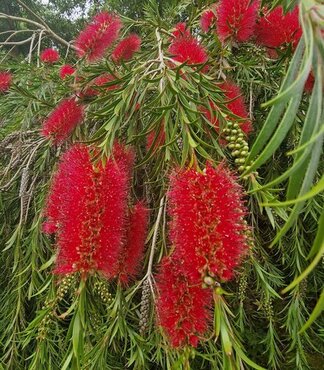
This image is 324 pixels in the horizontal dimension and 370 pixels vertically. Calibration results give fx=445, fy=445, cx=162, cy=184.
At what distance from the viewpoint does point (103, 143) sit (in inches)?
32.9

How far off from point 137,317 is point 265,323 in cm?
62

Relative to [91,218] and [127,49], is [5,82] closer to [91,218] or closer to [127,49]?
[127,49]

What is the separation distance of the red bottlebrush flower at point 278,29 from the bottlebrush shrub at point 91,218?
2.32 feet

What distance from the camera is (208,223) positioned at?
641mm

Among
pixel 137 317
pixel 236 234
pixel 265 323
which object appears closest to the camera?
pixel 236 234

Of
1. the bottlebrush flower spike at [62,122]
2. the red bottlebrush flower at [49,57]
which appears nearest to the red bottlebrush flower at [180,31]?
the bottlebrush flower spike at [62,122]

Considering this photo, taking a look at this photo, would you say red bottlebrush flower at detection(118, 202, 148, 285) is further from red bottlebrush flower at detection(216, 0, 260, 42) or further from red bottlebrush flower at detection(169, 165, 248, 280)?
red bottlebrush flower at detection(216, 0, 260, 42)

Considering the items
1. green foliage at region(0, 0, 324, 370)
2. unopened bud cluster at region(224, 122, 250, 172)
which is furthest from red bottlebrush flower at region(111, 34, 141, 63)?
unopened bud cluster at region(224, 122, 250, 172)

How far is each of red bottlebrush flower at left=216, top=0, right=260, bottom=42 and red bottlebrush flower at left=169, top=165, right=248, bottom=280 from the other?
656mm

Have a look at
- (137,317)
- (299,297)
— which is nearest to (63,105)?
(137,317)

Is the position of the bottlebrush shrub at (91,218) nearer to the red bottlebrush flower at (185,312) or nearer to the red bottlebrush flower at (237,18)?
the red bottlebrush flower at (185,312)

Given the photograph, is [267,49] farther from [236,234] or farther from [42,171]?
[236,234]

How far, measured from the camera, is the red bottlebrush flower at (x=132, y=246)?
0.86 meters

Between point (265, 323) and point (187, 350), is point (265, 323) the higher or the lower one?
the lower one
